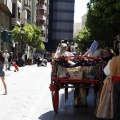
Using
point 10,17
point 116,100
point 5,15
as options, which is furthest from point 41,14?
point 116,100

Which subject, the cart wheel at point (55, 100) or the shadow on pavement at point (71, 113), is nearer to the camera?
the shadow on pavement at point (71, 113)

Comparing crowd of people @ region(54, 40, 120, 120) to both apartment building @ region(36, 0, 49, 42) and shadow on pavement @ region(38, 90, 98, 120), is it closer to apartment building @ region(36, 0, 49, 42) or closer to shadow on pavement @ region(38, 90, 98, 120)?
shadow on pavement @ region(38, 90, 98, 120)

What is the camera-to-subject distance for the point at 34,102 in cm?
1152

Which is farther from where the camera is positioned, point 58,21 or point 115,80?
point 58,21

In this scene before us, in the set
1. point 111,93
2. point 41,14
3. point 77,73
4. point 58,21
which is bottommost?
point 111,93

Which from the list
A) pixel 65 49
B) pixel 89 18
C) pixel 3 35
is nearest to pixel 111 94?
pixel 65 49

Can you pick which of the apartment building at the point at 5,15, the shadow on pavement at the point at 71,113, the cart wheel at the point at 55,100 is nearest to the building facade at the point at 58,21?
the apartment building at the point at 5,15

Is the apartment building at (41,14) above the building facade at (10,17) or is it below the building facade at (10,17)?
above

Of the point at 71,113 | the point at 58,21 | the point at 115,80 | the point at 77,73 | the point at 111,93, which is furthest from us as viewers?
the point at 58,21

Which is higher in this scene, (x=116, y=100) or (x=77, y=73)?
(x=77, y=73)

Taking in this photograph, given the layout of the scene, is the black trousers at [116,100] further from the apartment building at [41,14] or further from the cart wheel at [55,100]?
the apartment building at [41,14]

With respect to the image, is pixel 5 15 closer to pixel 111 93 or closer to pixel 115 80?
pixel 111 93

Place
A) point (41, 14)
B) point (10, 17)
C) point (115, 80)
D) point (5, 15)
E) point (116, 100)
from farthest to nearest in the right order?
point (41, 14) < point (10, 17) < point (5, 15) < point (116, 100) < point (115, 80)

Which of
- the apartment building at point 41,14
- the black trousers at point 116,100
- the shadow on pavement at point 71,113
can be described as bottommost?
the shadow on pavement at point 71,113
